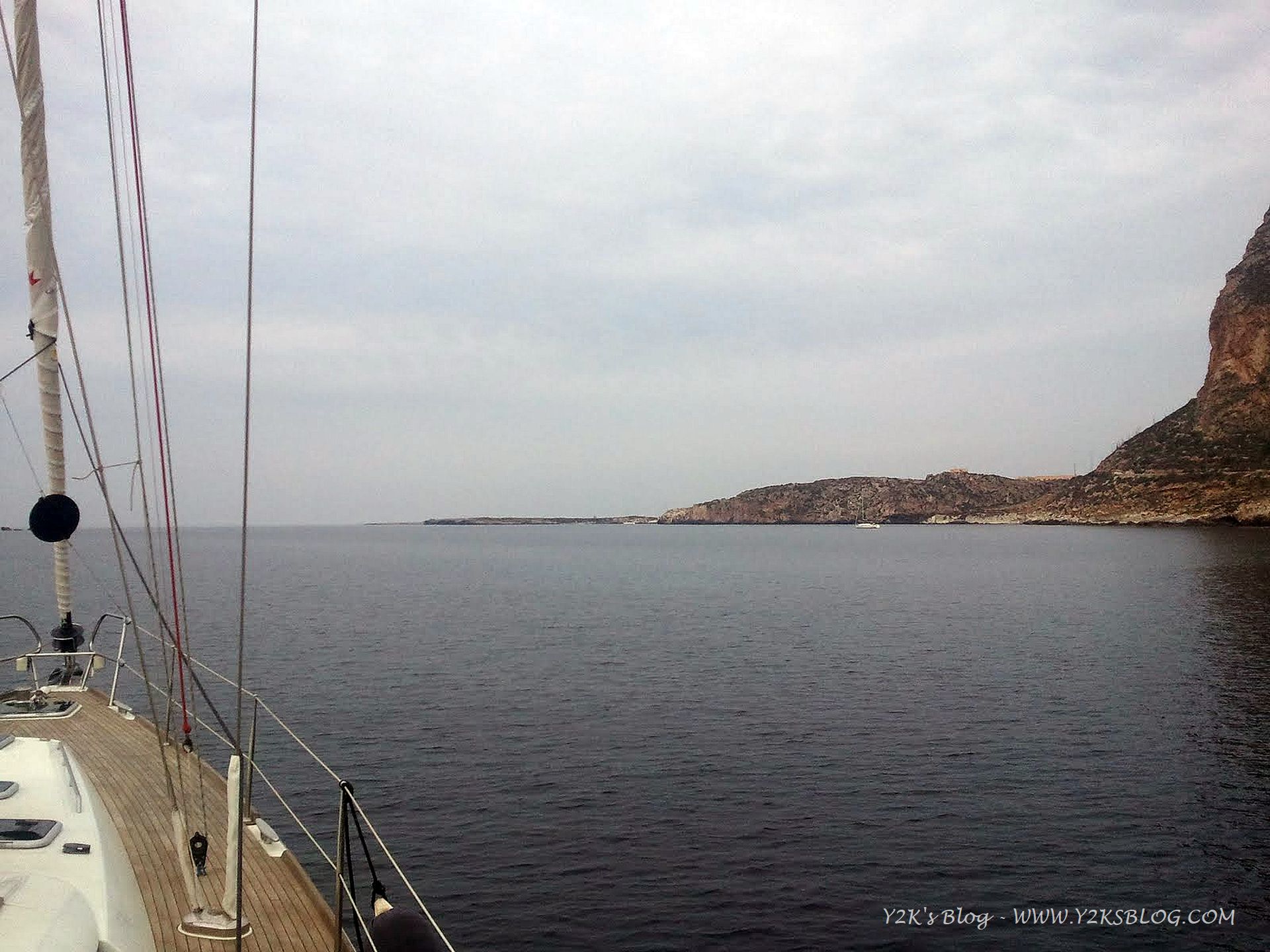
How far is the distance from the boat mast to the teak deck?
404 cm

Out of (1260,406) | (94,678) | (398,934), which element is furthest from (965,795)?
(1260,406)

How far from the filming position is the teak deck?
9.12 m

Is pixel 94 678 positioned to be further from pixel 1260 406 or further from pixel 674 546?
pixel 1260 406

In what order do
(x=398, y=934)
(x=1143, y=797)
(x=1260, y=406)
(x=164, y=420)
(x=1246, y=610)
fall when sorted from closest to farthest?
(x=398, y=934) → (x=164, y=420) → (x=1143, y=797) → (x=1246, y=610) → (x=1260, y=406)

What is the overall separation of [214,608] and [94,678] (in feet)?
109

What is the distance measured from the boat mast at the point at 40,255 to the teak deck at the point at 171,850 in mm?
4039

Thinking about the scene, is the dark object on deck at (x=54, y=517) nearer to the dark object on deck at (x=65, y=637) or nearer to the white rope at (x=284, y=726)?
the white rope at (x=284, y=726)

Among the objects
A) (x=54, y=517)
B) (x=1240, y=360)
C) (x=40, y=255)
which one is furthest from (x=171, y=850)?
(x=1240, y=360)

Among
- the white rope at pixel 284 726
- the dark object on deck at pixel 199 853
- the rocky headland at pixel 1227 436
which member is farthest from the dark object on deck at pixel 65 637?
the rocky headland at pixel 1227 436

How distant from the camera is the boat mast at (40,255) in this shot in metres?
12.4

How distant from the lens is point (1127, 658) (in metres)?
40.7

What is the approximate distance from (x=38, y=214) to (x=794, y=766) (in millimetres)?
21499

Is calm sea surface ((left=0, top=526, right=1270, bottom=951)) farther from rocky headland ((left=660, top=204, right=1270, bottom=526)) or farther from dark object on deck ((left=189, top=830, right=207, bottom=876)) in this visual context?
rocky headland ((left=660, top=204, right=1270, bottom=526))

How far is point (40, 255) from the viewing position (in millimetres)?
13031
